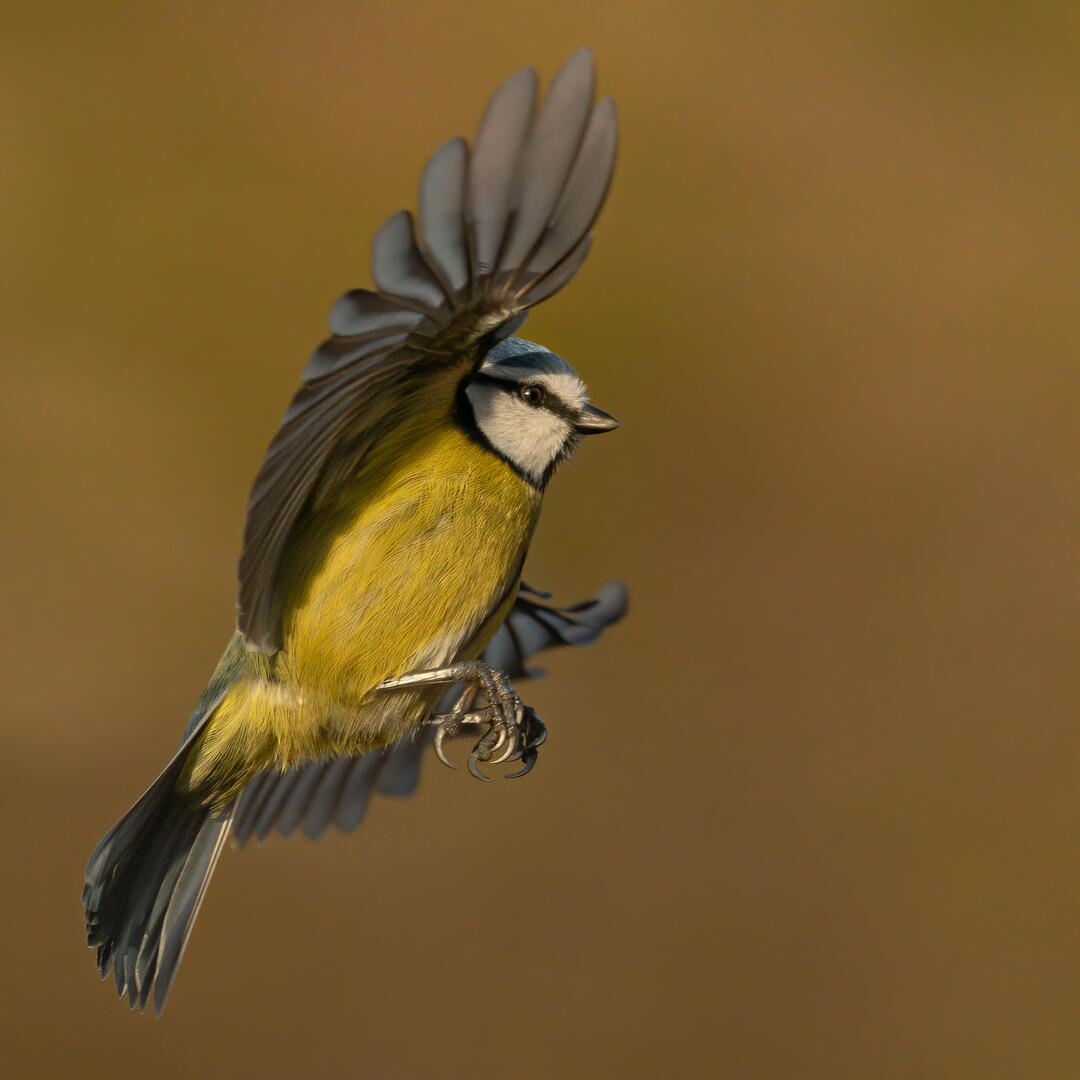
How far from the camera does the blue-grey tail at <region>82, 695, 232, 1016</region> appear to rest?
1890 millimetres

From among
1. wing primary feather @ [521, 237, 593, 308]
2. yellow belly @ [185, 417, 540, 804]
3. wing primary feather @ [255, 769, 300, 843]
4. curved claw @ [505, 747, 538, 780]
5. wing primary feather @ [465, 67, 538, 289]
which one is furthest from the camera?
wing primary feather @ [255, 769, 300, 843]

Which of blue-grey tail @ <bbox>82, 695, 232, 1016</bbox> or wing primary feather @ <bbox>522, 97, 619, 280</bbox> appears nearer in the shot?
wing primary feather @ <bbox>522, 97, 619, 280</bbox>

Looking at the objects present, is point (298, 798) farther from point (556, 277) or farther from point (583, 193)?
point (583, 193)

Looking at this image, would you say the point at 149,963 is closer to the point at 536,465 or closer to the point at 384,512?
the point at 384,512

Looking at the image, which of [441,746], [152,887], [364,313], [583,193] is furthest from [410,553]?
[152,887]

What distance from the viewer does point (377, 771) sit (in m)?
2.31

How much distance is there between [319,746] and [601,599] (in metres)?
0.65

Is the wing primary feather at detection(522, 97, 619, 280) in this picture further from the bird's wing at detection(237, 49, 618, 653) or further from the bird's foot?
the bird's foot

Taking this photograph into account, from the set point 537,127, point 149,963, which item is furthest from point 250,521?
point 149,963

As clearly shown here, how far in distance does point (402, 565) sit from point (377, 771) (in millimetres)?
757

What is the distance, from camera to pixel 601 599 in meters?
2.31

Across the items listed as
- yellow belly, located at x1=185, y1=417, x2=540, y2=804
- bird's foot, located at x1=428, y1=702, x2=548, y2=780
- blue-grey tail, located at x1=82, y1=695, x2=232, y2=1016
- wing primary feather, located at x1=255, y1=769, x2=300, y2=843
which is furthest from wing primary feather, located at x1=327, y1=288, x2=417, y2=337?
wing primary feather, located at x1=255, y1=769, x2=300, y2=843

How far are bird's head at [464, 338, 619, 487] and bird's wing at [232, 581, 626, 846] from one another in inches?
19.1

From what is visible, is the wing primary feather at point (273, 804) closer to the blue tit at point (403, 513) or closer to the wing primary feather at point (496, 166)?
the blue tit at point (403, 513)
